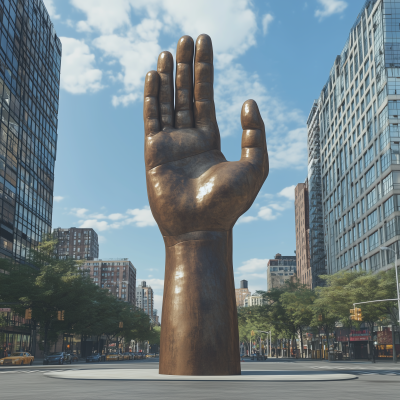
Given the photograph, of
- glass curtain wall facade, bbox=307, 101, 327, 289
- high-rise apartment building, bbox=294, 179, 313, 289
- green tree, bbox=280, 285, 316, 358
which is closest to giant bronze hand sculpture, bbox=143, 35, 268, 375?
green tree, bbox=280, 285, 316, 358

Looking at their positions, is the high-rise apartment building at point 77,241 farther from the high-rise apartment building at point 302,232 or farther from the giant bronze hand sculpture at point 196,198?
the giant bronze hand sculpture at point 196,198

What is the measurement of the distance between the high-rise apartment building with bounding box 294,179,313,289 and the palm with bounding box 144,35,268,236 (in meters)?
102

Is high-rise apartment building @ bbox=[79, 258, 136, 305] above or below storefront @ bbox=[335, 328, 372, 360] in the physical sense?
above

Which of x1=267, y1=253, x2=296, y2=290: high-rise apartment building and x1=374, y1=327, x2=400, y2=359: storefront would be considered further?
x1=267, y1=253, x2=296, y2=290: high-rise apartment building

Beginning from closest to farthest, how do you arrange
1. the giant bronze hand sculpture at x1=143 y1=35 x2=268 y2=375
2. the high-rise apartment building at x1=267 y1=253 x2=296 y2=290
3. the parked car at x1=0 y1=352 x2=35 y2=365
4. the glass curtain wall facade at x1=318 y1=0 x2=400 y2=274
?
the giant bronze hand sculpture at x1=143 y1=35 x2=268 y2=375 < the parked car at x1=0 y1=352 x2=35 y2=365 < the glass curtain wall facade at x1=318 y1=0 x2=400 y2=274 < the high-rise apartment building at x1=267 y1=253 x2=296 y2=290

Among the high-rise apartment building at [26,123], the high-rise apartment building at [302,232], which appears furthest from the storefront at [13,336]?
the high-rise apartment building at [302,232]

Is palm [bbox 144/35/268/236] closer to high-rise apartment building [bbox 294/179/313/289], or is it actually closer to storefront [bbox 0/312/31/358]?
storefront [bbox 0/312/31/358]

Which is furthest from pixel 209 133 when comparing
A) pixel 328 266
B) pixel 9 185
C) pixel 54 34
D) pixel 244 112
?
pixel 328 266

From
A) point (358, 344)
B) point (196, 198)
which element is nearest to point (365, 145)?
point (358, 344)

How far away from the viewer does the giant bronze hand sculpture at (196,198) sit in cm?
1598

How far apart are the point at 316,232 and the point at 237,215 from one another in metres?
90.6

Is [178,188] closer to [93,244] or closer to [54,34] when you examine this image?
[54,34]

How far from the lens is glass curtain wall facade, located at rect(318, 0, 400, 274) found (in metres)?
60.2

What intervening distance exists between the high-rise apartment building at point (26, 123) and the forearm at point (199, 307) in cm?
4231
